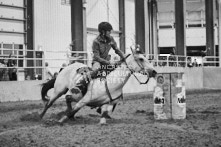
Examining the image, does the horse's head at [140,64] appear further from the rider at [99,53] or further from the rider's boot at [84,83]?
the rider's boot at [84,83]

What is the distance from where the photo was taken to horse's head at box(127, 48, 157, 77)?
7.86 m

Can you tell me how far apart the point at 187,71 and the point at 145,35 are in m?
3.64

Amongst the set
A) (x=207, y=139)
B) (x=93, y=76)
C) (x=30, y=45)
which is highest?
(x=30, y=45)

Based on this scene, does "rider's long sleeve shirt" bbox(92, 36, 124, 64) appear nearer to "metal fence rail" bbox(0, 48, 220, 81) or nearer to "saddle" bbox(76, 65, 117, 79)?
"saddle" bbox(76, 65, 117, 79)

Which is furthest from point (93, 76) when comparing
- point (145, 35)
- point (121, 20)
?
point (121, 20)

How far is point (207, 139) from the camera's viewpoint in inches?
240

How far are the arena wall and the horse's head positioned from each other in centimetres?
396

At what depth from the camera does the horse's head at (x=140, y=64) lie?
786 centimetres

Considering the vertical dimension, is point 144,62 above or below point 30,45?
below

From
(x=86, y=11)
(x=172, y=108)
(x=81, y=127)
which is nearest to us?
(x=81, y=127)

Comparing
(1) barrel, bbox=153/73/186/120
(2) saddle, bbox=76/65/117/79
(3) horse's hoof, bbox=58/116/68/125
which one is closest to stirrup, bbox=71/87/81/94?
(2) saddle, bbox=76/65/117/79

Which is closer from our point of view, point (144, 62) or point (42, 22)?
point (144, 62)

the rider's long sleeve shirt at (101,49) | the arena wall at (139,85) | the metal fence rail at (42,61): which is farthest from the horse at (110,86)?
the metal fence rail at (42,61)

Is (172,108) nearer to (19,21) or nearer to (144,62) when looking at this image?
(144,62)
